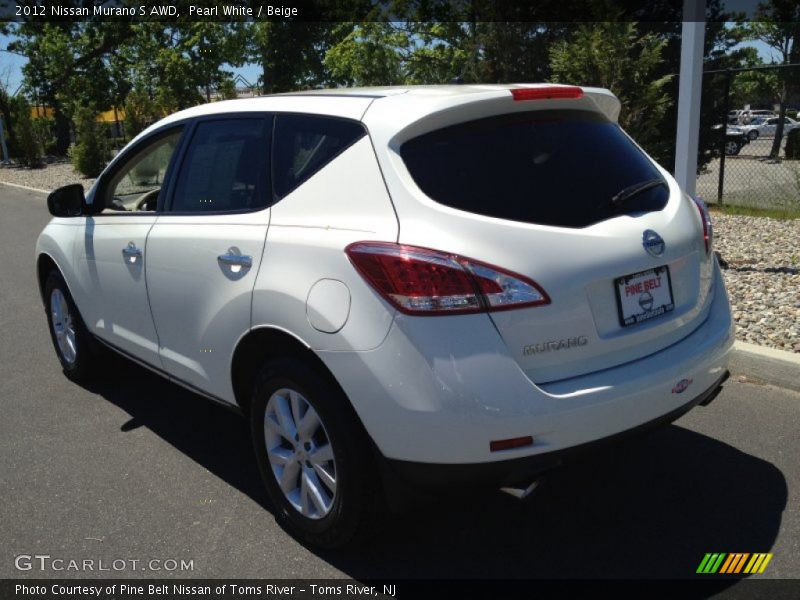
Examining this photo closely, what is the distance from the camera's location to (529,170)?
292cm

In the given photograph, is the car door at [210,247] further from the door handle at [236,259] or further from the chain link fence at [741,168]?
the chain link fence at [741,168]

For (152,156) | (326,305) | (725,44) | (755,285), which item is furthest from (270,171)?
(725,44)

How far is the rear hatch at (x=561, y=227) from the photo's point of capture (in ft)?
8.70

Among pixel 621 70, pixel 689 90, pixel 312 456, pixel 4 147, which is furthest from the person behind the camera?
pixel 4 147

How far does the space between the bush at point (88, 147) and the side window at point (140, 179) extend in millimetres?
20463

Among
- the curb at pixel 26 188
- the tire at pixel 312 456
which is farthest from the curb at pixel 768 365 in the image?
the curb at pixel 26 188

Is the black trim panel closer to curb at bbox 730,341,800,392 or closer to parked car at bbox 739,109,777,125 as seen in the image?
curb at bbox 730,341,800,392

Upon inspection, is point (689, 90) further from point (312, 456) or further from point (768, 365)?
point (312, 456)

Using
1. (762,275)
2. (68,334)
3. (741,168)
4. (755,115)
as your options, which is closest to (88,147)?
(741,168)

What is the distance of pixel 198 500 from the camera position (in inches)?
143

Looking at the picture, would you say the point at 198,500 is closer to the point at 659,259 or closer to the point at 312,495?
the point at 312,495

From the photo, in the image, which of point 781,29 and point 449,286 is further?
point 781,29

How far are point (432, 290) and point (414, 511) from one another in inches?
38.1

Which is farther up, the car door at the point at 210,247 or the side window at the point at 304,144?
the side window at the point at 304,144
